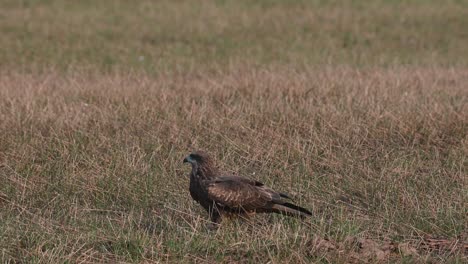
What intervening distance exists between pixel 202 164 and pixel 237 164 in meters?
1.48

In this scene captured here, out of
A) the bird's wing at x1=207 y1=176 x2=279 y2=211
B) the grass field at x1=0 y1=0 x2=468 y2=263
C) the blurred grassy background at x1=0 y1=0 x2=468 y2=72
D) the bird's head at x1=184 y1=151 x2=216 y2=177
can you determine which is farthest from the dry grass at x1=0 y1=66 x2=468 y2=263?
the blurred grassy background at x1=0 y1=0 x2=468 y2=72

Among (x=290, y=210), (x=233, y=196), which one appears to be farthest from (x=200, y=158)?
(x=290, y=210)

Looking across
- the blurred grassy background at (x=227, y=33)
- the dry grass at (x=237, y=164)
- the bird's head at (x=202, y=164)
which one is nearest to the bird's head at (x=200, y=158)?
the bird's head at (x=202, y=164)

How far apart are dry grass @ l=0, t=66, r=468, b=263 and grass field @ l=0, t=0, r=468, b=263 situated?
0.05 feet

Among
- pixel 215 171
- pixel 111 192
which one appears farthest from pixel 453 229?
pixel 111 192

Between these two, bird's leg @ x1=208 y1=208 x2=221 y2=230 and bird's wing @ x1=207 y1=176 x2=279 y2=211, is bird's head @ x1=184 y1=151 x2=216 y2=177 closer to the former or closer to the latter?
bird's wing @ x1=207 y1=176 x2=279 y2=211

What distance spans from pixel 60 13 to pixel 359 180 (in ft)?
48.5

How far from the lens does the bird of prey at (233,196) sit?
A: 19.2 feet

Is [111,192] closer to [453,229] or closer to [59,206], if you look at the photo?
[59,206]

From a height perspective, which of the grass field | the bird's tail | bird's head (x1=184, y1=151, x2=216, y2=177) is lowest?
the grass field

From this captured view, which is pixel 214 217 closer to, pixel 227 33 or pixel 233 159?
pixel 233 159

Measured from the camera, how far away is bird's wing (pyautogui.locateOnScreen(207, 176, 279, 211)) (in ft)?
19.3

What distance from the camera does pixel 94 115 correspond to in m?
8.86

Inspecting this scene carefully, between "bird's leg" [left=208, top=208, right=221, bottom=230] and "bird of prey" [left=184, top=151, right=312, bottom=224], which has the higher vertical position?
"bird of prey" [left=184, top=151, right=312, bottom=224]
